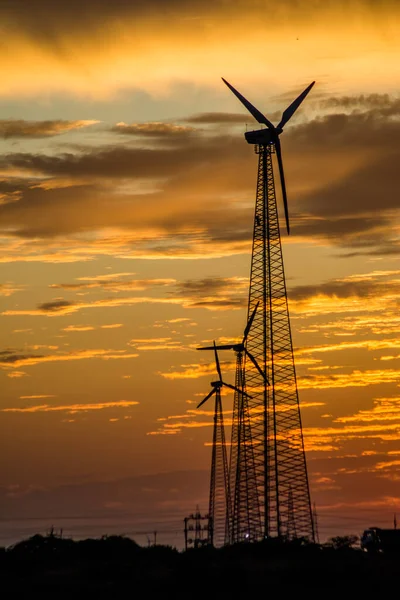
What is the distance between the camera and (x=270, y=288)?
117812 mm

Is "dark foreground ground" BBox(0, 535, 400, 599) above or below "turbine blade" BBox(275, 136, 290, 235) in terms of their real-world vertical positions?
below

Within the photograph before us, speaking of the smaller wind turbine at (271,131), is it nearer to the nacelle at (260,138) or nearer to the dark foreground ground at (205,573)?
the nacelle at (260,138)

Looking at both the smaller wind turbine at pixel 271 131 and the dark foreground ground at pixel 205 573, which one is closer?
the dark foreground ground at pixel 205 573

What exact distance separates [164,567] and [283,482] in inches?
530

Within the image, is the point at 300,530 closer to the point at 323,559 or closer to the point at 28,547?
the point at 323,559

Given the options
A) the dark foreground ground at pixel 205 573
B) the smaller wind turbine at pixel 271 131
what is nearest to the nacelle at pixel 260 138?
the smaller wind turbine at pixel 271 131

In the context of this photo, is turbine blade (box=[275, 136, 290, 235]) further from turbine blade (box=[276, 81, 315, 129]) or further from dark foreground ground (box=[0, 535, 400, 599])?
dark foreground ground (box=[0, 535, 400, 599])

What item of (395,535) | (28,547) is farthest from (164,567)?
(395,535)

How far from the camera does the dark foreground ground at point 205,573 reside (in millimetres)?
96062

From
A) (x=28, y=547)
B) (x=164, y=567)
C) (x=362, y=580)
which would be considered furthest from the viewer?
(x=28, y=547)

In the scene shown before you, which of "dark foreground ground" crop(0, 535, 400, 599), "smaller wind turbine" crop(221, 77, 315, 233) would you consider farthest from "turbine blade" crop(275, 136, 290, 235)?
"dark foreground ground" crop(0, 535, 400, 599)

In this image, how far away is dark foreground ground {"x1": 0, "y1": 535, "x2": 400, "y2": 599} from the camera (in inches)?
3782

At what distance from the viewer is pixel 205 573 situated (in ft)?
337

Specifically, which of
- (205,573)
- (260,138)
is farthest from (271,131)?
(205,573)
